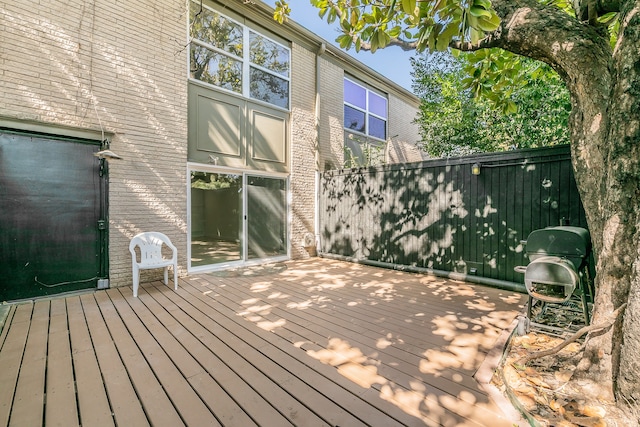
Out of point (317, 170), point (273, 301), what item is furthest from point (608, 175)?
point (317, 170)

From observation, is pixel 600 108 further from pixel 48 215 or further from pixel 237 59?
pixel 48 215

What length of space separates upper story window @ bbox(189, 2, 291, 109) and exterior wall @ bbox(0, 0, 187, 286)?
1.25 feet

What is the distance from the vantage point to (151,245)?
4797 millimetres

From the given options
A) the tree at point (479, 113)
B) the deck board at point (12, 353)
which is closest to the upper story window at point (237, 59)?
the tree at point (479, 113)

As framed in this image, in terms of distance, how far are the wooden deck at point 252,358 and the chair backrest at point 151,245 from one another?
2.16 feet

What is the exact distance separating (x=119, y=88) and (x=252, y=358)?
4.76 meters

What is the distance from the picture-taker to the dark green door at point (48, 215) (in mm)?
3871

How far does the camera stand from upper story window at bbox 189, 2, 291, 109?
225 inches

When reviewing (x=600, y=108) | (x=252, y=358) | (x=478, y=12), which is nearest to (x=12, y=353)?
(x=252, y=358)

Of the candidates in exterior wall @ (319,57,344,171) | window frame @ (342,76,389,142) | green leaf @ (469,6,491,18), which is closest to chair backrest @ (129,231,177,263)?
exterior wall @ (319,57,344,171)

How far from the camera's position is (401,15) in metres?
2.91

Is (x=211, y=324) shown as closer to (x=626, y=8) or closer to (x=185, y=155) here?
(x=185, y=155)

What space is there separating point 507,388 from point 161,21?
7007 millimetres

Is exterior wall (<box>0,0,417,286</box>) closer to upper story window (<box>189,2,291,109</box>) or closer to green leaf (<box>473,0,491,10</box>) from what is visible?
upper story window (<box>189,2,291,109</box>)
